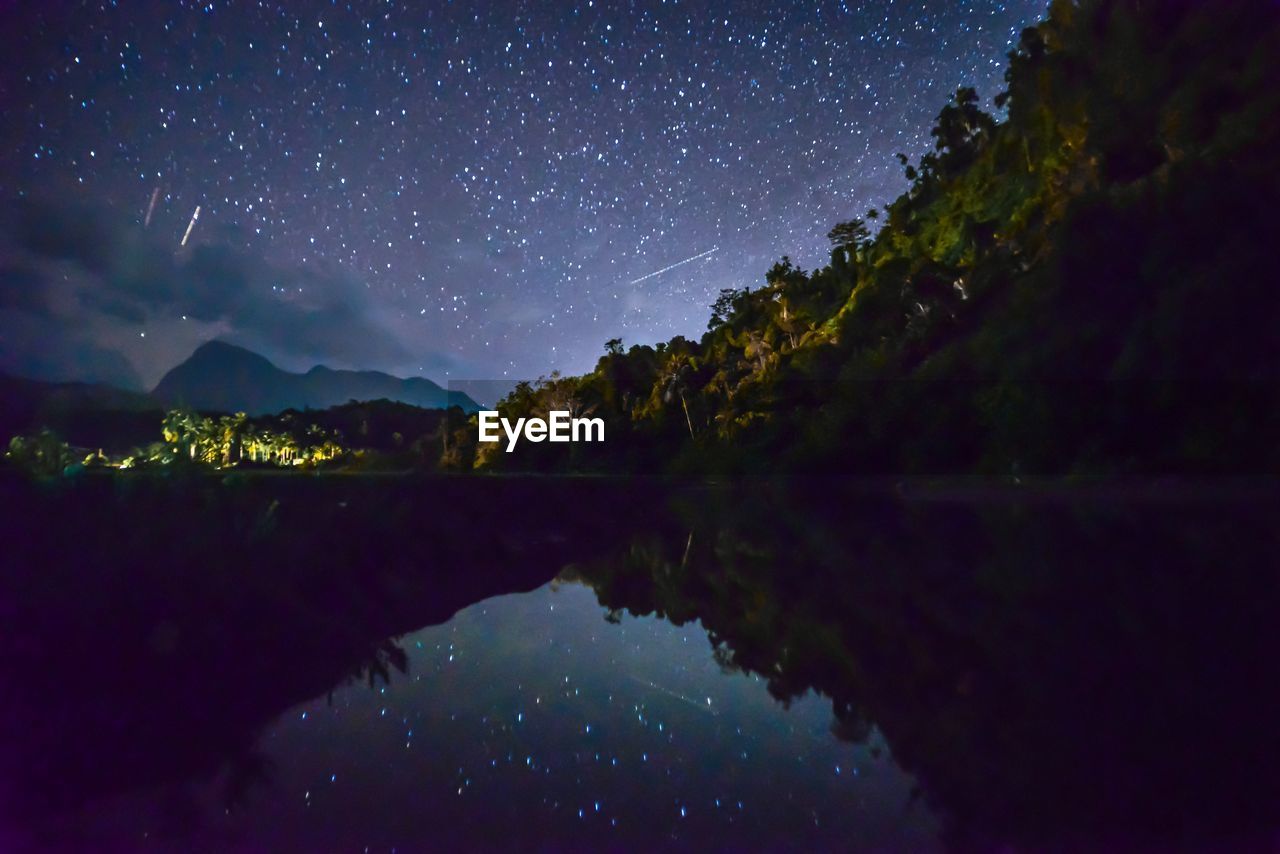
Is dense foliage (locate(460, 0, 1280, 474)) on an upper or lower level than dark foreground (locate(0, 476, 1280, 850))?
upper

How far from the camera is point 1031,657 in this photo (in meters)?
4.16

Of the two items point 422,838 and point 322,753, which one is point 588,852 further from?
point 322,753

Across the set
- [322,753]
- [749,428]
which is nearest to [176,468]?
[322,753]

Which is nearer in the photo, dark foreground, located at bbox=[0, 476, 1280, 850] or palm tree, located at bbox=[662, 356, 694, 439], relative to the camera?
dark foreground, located at bbox=[0, 476, 1280, 850]

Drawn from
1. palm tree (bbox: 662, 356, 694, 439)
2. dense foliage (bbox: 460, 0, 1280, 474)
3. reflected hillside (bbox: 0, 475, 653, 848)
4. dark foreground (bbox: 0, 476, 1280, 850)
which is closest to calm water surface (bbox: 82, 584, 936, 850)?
dark foreground (bbox: 0, 476, 1280, 850)

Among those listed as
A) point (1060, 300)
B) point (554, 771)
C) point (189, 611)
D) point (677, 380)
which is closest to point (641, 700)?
point (554, 771)

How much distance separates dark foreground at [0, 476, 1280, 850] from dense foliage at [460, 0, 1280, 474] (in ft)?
42.7

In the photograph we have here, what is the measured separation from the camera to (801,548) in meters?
9.26

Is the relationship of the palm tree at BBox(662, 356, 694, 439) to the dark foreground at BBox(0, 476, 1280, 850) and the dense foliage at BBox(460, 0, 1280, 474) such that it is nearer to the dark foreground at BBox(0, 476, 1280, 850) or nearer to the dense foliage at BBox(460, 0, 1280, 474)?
the dense foliage at BBox(460, 0, 1280, 474)

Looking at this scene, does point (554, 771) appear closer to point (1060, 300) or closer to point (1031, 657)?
point (1031, 657)

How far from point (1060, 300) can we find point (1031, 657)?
21274 millimetres

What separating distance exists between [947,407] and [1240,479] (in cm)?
1071

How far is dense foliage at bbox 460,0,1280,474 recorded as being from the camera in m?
18.0

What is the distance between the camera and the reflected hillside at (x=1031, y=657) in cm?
246
